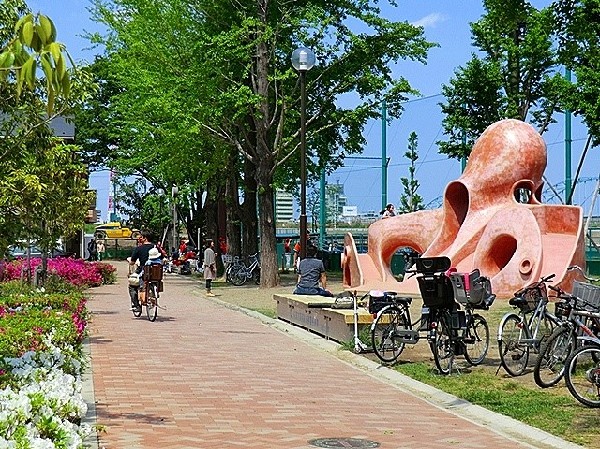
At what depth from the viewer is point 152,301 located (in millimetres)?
20656

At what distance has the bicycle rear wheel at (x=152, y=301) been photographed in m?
20.6

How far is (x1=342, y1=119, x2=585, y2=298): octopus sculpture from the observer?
926 inches

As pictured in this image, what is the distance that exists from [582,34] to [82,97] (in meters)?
9.25

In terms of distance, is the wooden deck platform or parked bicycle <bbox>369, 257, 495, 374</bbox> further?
the wooden deck platform

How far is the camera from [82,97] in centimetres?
1341

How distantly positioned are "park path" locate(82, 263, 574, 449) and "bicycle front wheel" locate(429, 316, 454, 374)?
577mm

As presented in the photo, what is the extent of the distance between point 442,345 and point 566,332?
6.47ft

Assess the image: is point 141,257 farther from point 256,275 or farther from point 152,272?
point 256,275

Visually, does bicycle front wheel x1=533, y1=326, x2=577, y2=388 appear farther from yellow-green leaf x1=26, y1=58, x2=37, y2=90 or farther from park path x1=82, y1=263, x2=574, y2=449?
yellow-green leaf x1=26, y1=58, x2=37, y2=90

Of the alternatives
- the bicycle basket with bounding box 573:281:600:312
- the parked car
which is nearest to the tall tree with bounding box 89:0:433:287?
the bicycle basket with bounding box 573:281:600:312

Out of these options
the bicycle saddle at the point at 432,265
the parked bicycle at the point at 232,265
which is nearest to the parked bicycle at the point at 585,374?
the bicycle saddle at the point at 432,265

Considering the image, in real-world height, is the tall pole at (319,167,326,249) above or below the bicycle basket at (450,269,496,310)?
above

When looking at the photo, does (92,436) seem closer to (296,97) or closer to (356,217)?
(296,97)

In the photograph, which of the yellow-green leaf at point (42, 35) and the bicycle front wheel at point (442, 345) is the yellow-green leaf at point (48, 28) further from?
the bicycle front wheel at point (442, 345)
